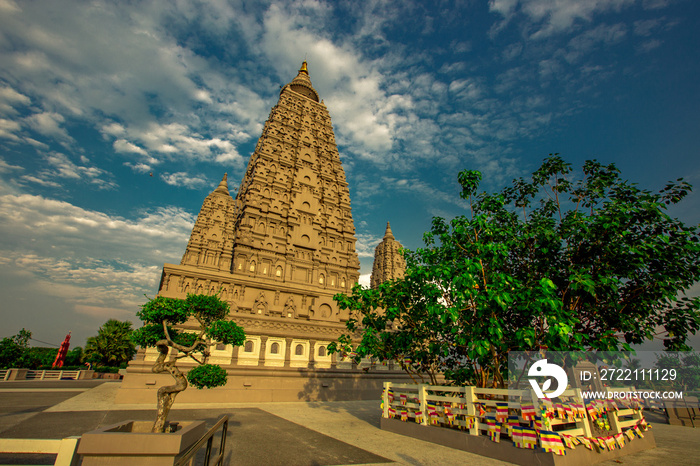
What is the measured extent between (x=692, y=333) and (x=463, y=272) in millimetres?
6895

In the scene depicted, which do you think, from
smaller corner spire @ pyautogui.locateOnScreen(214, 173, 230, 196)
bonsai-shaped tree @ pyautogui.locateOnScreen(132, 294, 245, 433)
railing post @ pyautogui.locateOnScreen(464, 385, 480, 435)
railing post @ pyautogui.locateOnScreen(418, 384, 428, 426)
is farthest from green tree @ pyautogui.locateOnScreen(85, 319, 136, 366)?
railing post @ pyautogui.locateOnScreen(464, 385, 480, 435)

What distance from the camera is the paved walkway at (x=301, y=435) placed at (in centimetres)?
891

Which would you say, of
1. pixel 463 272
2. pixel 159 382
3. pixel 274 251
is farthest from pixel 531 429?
pixel 274 251

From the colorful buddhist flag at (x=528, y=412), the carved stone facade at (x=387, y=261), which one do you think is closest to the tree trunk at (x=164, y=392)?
the colorful buddhist flag at (x=528, y=412)

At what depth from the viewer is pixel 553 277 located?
447 inches

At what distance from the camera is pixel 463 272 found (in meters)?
10.2

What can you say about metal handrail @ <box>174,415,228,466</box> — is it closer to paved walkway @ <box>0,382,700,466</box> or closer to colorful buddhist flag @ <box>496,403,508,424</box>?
paved walkway @ <box>0,382,700,466</box>

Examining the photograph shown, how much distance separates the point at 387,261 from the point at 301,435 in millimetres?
64445

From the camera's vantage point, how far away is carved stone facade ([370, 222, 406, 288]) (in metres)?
74.1

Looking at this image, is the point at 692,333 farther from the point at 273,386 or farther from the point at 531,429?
the point at 273,386

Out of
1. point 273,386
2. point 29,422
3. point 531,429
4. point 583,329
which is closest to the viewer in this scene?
point 531,429

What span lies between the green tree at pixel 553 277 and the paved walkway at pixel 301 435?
114 inches

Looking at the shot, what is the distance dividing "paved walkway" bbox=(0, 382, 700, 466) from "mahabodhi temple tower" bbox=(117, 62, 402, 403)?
5.24 m

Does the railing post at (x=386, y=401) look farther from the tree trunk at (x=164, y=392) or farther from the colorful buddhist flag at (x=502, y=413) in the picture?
the tree trunk at (x=164, y=392)
